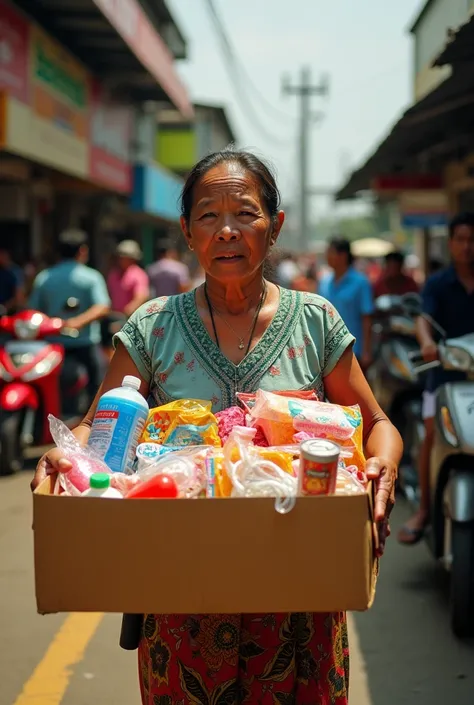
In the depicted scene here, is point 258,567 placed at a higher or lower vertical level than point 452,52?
lower

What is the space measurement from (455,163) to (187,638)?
474 inches

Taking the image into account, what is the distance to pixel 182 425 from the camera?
2303 millimetres

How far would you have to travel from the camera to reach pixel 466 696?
3.82 meters

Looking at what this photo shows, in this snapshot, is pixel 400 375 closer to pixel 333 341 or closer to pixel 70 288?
pixel 70 288

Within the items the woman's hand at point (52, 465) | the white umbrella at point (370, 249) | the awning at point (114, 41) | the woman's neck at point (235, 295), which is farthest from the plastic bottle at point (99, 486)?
the white umbrella at point (370, 249)

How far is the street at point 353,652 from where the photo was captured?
152 inches

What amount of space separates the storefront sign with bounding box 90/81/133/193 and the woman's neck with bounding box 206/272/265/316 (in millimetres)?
14262

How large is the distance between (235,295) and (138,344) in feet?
0.92

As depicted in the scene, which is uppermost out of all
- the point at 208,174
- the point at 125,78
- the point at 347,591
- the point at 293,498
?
the point at 125,78

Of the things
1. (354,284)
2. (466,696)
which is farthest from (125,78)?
(466,696)

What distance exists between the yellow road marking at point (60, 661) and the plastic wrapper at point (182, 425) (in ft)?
6.09

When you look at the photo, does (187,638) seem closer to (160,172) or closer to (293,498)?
(293,498)

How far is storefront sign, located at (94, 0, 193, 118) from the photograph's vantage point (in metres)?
14.4

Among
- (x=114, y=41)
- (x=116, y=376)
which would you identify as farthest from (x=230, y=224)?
(x=114, y=41)
